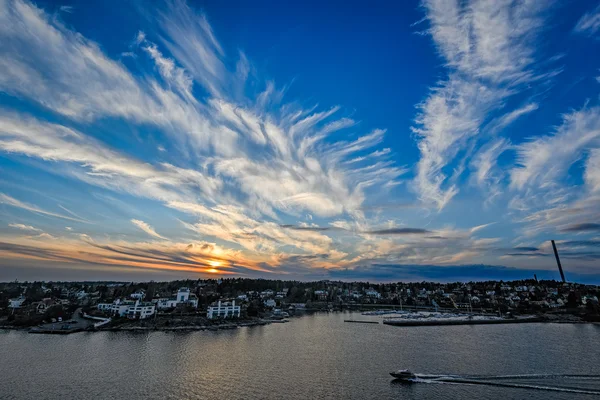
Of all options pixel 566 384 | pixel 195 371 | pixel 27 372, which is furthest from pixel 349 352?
pixel 27 372

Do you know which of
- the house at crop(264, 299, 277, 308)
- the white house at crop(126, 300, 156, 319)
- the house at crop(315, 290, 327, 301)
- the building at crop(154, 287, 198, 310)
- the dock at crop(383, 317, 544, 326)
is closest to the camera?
the white house at crop(126, 300, 156, 319)

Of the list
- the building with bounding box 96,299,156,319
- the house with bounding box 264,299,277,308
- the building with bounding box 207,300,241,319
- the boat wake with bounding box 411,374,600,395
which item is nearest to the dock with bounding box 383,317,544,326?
the building with bounding box 207,300,241,319

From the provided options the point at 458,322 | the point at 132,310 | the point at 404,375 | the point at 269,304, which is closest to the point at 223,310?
the point at 132,310

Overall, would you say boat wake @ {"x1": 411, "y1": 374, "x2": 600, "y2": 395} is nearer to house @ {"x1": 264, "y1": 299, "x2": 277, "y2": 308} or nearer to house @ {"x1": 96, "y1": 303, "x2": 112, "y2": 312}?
house @ {"x1": 96, "y1": 303, "x2": 112, "y2": 312}

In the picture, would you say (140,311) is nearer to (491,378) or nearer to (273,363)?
(273,363)

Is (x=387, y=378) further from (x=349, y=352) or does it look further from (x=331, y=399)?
(x=349, y=352)

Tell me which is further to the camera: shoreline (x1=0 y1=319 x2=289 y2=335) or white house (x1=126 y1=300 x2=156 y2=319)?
white house (x1=126 y1=300 x2=156 y2=319)
